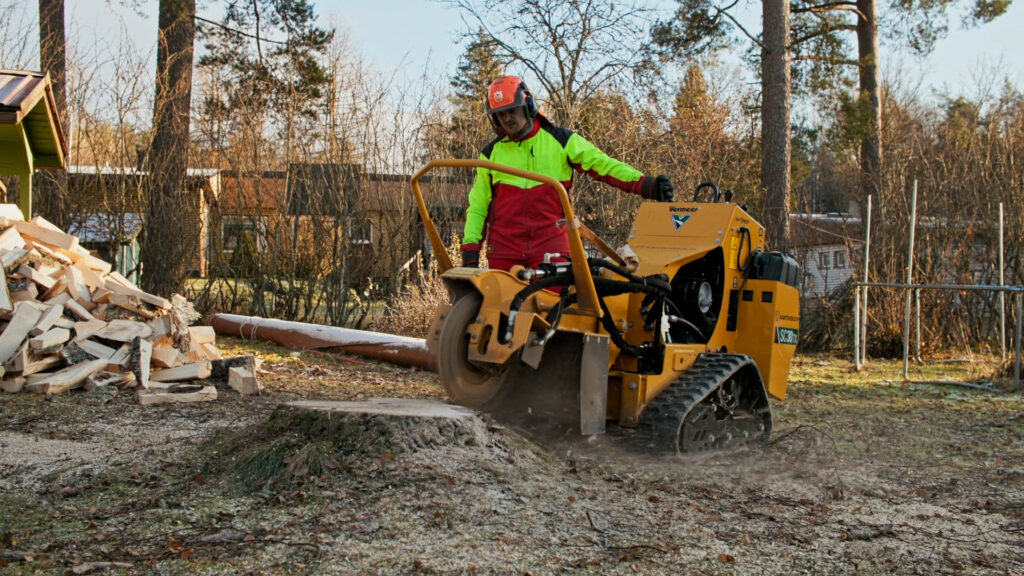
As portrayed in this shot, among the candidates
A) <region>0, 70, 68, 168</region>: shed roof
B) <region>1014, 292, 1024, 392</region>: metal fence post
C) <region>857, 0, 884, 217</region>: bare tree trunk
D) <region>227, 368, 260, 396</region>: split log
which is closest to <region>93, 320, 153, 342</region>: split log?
<region>227, 368, 260, 396</region>: split log

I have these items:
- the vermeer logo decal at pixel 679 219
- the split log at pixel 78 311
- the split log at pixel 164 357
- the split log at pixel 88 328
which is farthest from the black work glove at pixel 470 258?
the split log at pixel 78 311

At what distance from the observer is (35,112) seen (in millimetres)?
9875

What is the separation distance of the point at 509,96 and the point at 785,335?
260 centimetres

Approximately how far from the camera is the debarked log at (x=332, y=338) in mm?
10094

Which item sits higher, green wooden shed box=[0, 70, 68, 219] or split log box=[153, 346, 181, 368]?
green wooden shed box=[0, 70, 68, 219]

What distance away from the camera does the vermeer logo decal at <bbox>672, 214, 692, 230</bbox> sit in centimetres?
608

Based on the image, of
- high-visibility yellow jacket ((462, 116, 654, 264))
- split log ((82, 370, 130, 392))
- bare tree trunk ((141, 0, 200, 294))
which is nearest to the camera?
high-visibility yellow jacket ((462, 116, 654, 264))

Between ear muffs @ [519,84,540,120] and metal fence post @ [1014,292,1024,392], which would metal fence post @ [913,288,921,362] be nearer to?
metal fence post @ [1014,292,1024,392]

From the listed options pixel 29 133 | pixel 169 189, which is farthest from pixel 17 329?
pixel 169 189

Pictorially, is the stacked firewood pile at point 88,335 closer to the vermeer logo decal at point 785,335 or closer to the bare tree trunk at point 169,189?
the bare tree trunk at point 169,189

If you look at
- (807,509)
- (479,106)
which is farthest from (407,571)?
(479,106)

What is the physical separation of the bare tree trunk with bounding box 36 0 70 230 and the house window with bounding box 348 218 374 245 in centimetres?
384

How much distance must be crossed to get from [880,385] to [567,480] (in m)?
6.91

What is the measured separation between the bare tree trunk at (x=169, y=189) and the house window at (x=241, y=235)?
419 mm
